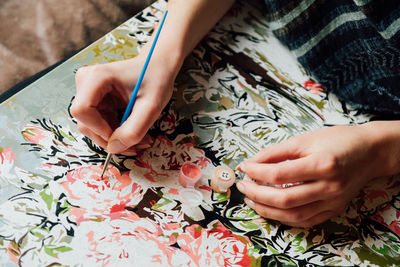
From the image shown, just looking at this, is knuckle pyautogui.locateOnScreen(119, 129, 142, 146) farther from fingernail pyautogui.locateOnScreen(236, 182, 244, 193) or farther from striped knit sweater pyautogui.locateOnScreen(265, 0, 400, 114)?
striped knit sweater pyautogui.locateOnScreen(265, 0, 400, 114)

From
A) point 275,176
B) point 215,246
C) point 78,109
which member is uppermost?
point 78,109

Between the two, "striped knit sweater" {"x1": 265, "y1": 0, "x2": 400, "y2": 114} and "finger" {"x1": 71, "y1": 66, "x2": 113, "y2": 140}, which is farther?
"striped knit sweater" {"x1": 265, "y1": 0, "x2": 400, "y2": 114}

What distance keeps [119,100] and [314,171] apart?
368 mm

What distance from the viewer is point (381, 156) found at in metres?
0.65

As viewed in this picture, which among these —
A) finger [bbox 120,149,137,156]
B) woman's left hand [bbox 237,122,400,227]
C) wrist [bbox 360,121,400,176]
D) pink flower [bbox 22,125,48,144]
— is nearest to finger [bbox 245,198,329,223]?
woman's left hand [bbox 237,122,400,227]

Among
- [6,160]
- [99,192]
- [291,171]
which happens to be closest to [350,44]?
[291,171]

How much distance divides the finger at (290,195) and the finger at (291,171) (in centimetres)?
1

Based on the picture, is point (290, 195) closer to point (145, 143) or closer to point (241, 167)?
point (241, 167)

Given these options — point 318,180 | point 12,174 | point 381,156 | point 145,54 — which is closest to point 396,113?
point 381,156

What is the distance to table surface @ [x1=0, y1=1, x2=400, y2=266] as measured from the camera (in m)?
0.56

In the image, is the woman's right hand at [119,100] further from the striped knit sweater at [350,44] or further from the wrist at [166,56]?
the striped knit sweater at [350,44]

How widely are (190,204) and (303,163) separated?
207 millimetres

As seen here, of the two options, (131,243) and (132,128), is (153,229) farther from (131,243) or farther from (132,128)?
(132,128)

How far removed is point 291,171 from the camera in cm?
59
